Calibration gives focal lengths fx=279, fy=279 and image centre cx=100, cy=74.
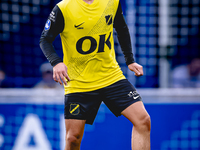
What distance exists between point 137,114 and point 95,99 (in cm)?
43

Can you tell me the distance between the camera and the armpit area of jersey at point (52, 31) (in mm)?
2361

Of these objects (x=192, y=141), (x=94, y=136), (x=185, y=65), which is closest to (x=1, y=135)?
(x=94, y=136)

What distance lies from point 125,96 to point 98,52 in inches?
18.2

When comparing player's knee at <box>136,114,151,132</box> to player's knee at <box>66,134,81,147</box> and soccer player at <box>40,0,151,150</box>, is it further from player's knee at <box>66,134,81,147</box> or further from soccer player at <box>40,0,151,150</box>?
player's knee at <box>66,134,81,147</box>

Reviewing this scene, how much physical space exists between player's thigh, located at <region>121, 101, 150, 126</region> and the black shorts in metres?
0.08

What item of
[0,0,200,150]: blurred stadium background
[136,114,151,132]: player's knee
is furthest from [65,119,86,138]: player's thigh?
[0,0,200,150]: blurred stadium background

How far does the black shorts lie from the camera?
2494 millimetres

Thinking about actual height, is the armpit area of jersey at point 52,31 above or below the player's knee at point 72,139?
above

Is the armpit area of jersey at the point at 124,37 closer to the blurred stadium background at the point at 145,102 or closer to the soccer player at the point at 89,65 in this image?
the soccer player at the point at 89,65

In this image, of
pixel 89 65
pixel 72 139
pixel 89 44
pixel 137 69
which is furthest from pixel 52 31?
pixel 72 139

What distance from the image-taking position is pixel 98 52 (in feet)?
8.25

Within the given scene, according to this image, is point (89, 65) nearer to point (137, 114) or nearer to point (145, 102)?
point (137, 114)

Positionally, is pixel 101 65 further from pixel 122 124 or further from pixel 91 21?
pixel 122 124

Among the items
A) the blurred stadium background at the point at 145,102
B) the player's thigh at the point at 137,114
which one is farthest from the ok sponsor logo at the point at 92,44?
the blurred stadium background at the point at 145,102
